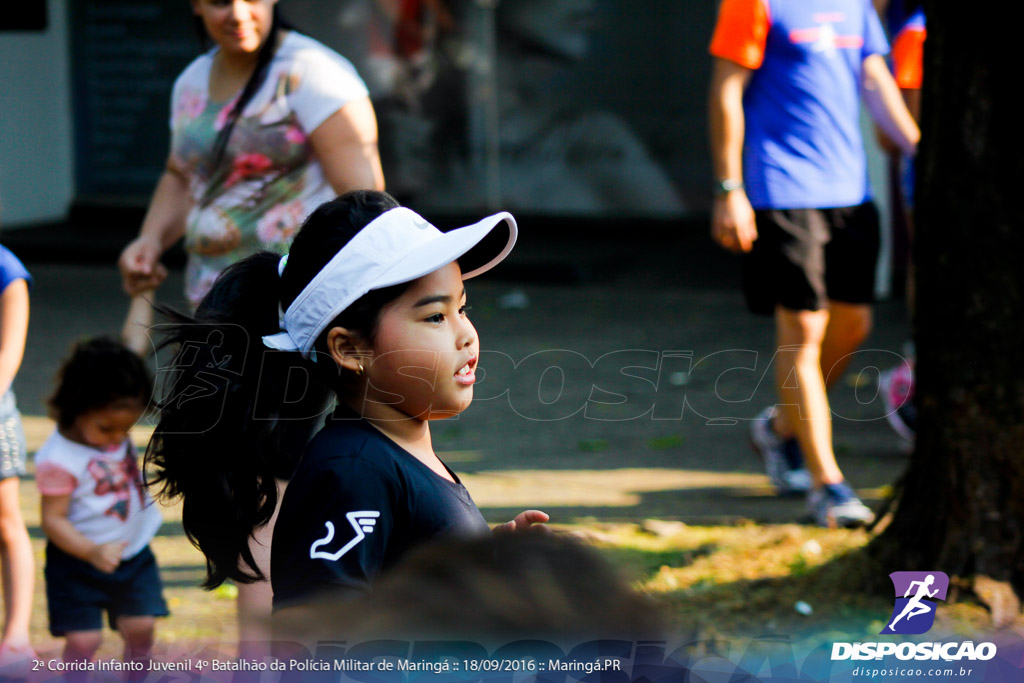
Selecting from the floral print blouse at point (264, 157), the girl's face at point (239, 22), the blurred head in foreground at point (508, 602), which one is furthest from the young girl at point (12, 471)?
the blurred head in foreground at point (508, 602)

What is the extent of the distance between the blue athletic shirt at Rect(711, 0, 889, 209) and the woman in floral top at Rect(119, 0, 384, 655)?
5.38 ft

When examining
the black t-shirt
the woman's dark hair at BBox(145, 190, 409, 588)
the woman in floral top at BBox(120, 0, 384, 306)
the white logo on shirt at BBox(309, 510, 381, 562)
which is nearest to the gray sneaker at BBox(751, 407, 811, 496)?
the woman in floral top at BBox(120, 0, 384, 306)

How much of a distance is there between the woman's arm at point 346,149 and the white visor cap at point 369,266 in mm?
1384

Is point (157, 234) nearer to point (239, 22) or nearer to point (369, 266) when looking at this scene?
point (239, 22)

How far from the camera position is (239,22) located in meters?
3.54

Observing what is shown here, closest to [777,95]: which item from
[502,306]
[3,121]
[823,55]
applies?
[823,55]

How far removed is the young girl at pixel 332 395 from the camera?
6.26 ft

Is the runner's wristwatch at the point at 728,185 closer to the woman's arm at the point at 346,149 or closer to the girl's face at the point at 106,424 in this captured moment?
the woman's arm at the point at 346,149

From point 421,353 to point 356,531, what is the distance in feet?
1.15

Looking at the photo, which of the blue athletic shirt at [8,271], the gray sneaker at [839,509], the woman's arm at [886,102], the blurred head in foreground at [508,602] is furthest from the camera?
the woman's arm at [886,102]

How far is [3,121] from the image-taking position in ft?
39.9

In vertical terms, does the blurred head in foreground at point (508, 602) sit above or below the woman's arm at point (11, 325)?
above

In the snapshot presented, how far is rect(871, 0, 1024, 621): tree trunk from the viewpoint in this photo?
3562 millimetres

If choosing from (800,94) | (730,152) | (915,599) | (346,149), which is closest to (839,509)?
(915,599)
